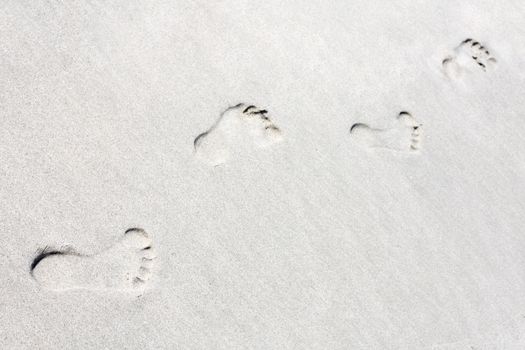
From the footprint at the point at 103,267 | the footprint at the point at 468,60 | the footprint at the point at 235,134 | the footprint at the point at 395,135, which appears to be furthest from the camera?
the footprint at the point at 468,60

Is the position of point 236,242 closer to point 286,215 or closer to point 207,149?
point 286,215

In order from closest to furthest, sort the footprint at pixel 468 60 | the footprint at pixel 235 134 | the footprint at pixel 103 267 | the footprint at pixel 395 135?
the footprint at pixel 103 267 → the footprint at pixel 235 134 → the footprint at pixel 395 135 → the footprint at pixel 468 60

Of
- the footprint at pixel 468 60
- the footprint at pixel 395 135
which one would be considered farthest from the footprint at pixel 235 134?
the footprint at pixel 468 60

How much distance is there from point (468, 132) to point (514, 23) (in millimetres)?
693

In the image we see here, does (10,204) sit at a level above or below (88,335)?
above

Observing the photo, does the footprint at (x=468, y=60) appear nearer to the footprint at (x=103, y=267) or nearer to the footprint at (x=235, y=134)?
the footprint at (x=235, y=134)

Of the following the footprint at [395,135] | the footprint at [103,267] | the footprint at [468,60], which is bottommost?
the footprint at [103,267]

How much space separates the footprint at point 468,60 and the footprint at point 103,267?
1.57 m

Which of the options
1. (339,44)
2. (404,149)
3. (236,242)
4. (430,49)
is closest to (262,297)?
(236,242)

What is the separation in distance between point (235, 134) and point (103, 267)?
718mm

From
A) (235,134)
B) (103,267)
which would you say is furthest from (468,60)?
(103,267)

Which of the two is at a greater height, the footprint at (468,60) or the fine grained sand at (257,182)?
the footprint at (468,60)

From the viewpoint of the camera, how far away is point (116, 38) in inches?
82.4

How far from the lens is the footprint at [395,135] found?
2148 millimetres
